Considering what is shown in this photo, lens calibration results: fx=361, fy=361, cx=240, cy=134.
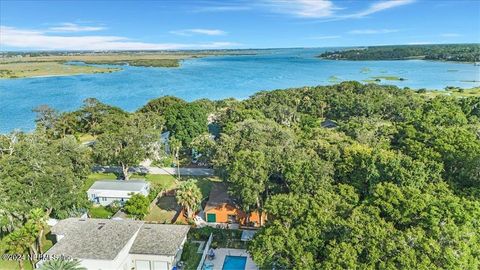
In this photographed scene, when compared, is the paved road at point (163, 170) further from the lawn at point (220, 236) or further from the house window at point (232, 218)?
the lawn at point (220, 236)

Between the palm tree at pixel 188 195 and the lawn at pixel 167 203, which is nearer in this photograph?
the palm tree at pixel 188 195

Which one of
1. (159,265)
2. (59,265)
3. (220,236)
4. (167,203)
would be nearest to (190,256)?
(159,265)

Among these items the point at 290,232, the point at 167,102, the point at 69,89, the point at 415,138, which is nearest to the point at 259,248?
the point at 290,232

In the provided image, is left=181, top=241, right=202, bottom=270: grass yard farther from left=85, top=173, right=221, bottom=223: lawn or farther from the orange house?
left=85, top=173, right=221, bottom=223: lawn

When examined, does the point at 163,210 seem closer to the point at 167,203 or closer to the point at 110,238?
the point at 167,203

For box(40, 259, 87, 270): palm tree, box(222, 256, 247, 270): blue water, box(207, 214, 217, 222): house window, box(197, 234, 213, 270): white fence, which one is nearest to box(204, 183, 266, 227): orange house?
box(207, 214, 217, 222): house window

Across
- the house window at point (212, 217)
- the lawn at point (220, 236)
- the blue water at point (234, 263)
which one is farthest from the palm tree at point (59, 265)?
the house window at point (212, 217)

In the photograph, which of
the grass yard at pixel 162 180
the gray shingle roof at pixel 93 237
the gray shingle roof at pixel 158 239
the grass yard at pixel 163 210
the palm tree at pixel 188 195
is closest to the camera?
the gray shingle roof at pixel 93 237

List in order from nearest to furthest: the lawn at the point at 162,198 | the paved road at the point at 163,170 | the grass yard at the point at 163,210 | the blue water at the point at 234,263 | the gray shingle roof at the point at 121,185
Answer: the blue water at the point at 234,263
the grass yard at the point at 163,210
the lawn at the point at 162,198
the gray shingle roof at the point at 121,185
the paved road at the point at 163,170
